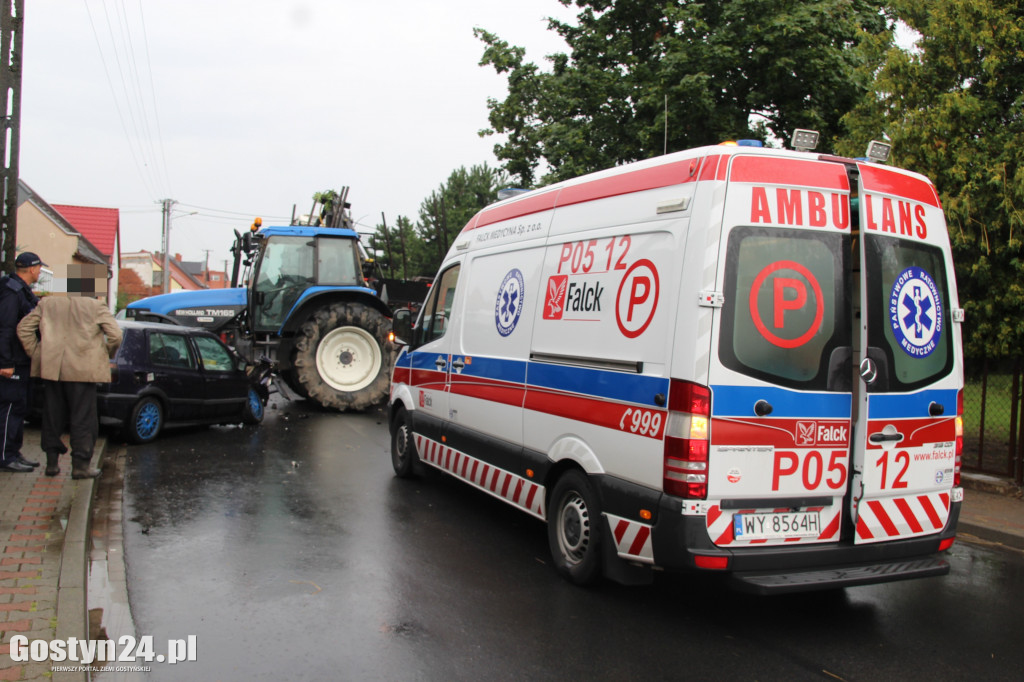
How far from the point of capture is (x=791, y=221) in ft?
14.4

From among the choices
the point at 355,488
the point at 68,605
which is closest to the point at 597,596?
the point at 68,605

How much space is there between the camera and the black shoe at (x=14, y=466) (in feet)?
24.4

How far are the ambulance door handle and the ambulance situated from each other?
12mm

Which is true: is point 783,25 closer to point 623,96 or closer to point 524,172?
point 623,96

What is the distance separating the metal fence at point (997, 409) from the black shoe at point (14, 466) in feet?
30.9

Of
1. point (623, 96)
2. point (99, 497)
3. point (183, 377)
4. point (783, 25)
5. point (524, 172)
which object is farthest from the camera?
point (524, 172)

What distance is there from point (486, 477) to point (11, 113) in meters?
6.43

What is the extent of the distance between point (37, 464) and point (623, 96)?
10.7 m

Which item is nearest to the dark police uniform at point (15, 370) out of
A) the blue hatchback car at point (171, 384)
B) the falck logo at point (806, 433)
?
the blue hatchback car at point (171, 384)

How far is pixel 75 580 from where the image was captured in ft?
15.2

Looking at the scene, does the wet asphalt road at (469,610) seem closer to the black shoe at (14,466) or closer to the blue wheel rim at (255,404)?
the black shoe at (14,466)

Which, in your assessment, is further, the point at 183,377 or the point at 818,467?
the point at 183,377

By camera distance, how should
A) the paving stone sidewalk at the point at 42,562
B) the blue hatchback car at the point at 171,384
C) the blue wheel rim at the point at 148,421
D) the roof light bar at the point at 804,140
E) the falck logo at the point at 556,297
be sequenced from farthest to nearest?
the blue wheel rim at the point at 148,421, the blue hatchback car at the point at 171,384, the falck logo at the point at 556,297, the roof light bar at the point at 804,140, the paving stone sidewalk at the point at 42,562

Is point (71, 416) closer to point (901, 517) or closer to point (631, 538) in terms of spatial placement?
point (631, 538)
